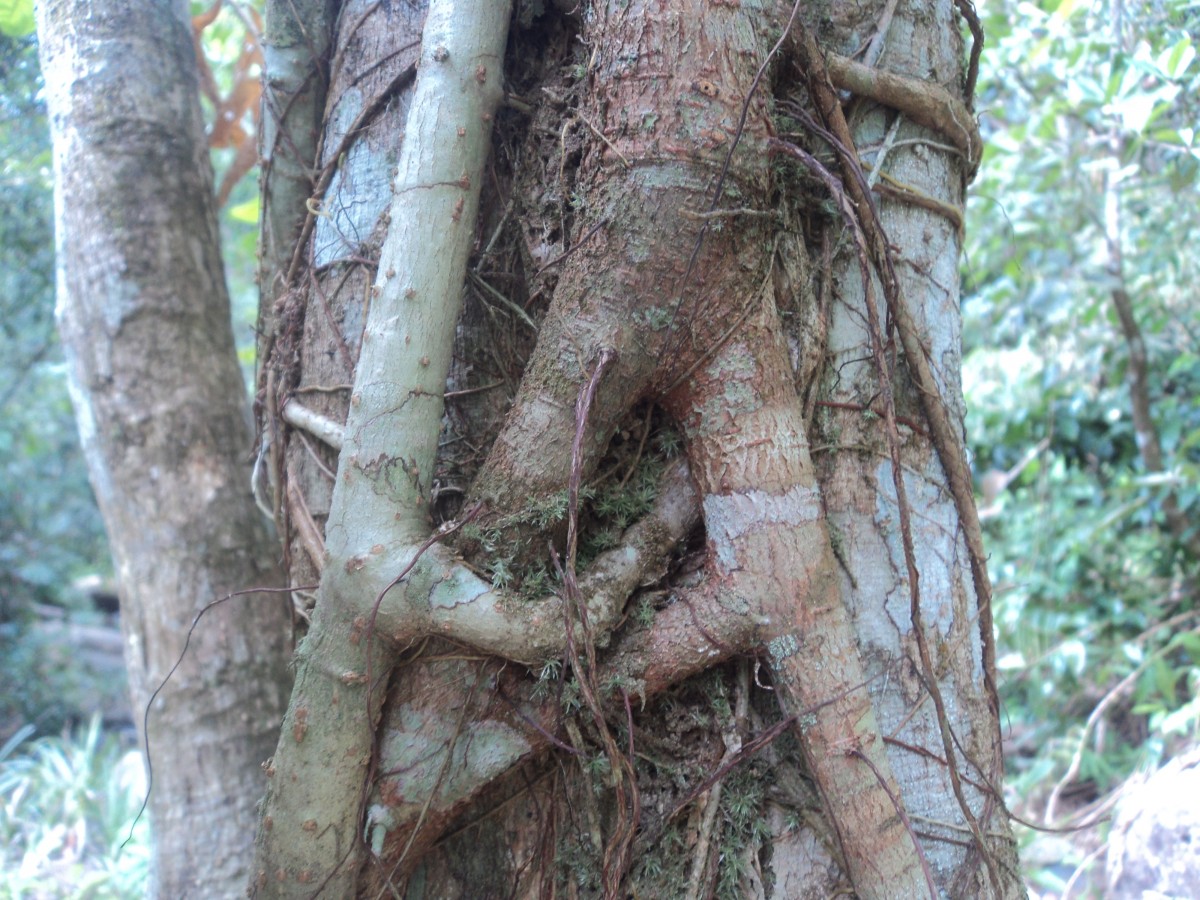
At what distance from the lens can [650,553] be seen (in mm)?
1385

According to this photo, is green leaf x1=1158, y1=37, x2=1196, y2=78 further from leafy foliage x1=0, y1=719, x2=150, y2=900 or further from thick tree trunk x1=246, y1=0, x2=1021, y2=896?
leafy foliage x1=0, y1=719, x2=150, y2=900

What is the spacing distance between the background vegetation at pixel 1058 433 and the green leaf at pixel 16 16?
2.07 feet

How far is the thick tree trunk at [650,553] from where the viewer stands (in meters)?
1.29

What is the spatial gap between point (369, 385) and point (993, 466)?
4.41 metres

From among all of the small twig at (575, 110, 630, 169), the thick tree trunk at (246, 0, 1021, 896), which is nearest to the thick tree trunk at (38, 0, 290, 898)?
the thick tree trunk at (246, 0, 1021, 896)

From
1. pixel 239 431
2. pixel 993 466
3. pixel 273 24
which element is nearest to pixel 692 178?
pixel 273 24

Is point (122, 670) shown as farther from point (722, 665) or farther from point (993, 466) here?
point (722, 665)

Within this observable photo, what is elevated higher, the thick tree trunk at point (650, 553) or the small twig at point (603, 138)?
the small twig at point (603, 138)

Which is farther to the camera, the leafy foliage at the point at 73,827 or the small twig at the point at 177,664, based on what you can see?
the leafy foliage at the point at 73,827

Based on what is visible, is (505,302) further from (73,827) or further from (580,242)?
(73,827)

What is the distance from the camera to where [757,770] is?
1.39m

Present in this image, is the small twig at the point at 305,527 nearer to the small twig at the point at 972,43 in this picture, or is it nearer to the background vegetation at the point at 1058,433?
the small twig at the point at 972,43

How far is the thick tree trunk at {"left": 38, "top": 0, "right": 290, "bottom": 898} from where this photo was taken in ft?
7.17

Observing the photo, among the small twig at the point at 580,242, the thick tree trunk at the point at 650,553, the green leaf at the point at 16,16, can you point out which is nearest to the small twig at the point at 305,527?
the thick tree trunk at the point at 650,553
